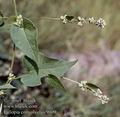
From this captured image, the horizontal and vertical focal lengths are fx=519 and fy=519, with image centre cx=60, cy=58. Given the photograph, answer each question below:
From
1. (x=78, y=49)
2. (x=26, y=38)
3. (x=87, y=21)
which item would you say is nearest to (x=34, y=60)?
(x=26, y=38)

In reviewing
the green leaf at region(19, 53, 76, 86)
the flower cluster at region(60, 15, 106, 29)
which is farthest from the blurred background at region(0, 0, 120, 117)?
the flower cluster at region(60, 15, 106, 29)

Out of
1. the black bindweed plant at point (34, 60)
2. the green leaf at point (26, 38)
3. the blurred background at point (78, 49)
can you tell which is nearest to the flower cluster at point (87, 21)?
the black bindweed plant at point (34, 60)

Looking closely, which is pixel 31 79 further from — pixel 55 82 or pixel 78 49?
pixel 78 49

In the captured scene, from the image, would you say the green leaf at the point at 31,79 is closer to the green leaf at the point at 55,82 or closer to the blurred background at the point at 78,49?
the green leaf at the point at 55,82

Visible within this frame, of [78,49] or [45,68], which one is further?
[78,49]

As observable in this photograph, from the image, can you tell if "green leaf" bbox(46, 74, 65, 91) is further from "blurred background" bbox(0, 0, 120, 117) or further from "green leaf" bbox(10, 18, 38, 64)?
"blurred background" bbox(0, 0, 120, 117)

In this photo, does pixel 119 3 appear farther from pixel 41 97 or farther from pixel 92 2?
pixel 41 97

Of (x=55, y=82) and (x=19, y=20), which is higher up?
(x=19, y=20)

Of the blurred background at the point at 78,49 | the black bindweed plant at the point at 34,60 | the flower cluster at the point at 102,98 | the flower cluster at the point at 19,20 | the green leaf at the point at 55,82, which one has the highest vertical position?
the blurred background at the point at 78,49
